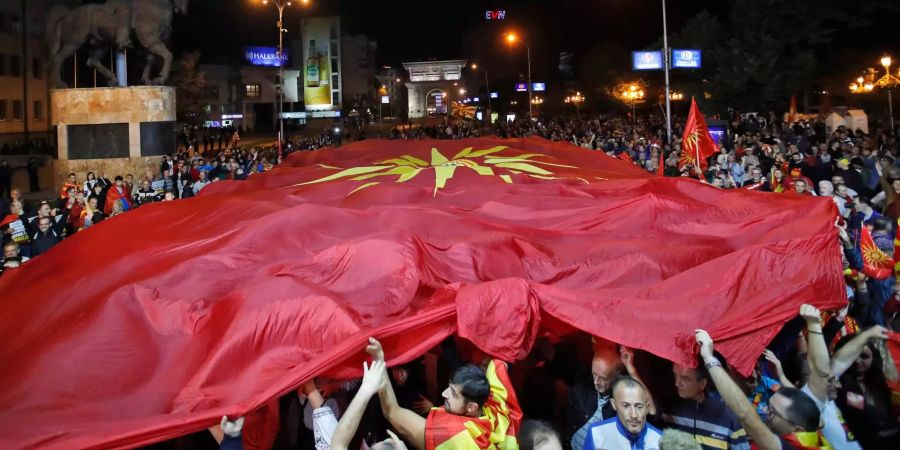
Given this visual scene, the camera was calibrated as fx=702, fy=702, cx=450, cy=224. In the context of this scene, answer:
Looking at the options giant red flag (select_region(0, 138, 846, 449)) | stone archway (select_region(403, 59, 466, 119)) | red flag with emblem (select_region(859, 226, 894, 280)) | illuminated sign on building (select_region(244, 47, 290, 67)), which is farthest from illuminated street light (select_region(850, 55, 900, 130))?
stone archway (select_region(403, 59, 466, 119))

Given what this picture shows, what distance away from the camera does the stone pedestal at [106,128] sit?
21.0 m

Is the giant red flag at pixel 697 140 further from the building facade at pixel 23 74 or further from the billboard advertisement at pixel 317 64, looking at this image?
the billboard advertisement at pixel 317 64

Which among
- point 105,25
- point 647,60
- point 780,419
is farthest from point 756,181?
point 647,60

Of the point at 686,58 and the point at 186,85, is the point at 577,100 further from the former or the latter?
the point at 186,85

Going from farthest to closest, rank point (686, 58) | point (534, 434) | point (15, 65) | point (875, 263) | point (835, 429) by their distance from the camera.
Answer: point (15, 65) < point (686, 58) < point (875, 263) < point (835, 429) < point (534, 434)

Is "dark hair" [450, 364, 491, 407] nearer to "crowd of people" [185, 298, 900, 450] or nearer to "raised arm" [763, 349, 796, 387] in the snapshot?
"crowd of people" [185, 298, 900, 450]

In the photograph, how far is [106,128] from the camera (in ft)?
69.3

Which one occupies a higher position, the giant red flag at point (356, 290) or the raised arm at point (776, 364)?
the giant red flag at point (356, 290)

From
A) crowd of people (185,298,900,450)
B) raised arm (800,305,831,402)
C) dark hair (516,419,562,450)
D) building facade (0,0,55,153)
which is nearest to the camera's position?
dark hair (516,419,562,450)

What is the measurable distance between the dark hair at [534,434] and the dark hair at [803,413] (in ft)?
4.11

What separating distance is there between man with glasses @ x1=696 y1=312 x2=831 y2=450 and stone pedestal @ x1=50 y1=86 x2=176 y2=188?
66.7 feet

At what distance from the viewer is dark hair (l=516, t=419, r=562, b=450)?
3.55 meters

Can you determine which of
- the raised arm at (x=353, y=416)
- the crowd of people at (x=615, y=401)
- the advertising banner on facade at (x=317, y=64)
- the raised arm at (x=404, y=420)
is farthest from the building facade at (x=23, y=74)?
the advertising banner on facade at (x=317, y=64)

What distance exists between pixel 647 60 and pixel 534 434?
3285cm
